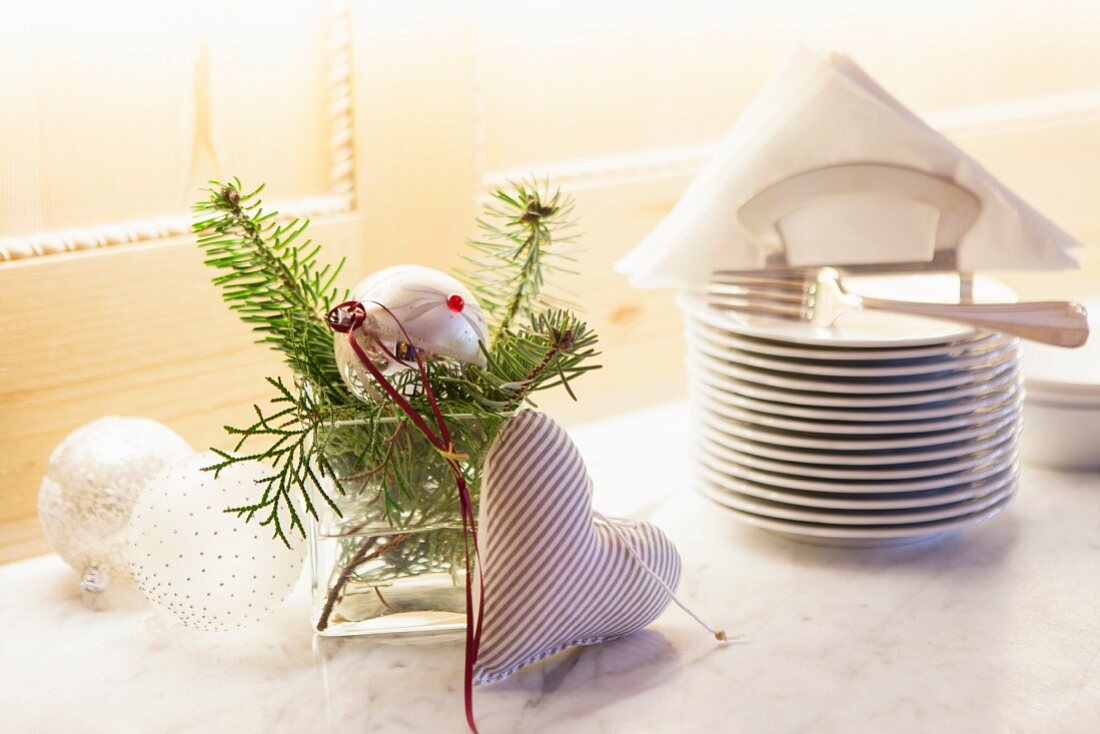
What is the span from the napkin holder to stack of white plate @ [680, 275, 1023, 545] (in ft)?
0.22

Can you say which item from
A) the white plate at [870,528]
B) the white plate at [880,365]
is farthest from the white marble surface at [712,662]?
the white plate at [880,365]

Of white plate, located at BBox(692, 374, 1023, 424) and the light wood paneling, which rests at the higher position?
the light wood paneling

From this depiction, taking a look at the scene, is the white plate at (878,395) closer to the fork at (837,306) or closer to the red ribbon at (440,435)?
the fork at (837,306)

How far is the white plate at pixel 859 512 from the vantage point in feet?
2.62

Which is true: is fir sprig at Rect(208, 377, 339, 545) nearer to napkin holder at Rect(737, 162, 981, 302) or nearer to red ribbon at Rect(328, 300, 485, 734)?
red ribbon at Rect(328, 300, 485, 734)

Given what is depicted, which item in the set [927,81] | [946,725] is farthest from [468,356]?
[927,81]

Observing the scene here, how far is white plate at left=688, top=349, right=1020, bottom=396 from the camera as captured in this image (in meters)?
0.79

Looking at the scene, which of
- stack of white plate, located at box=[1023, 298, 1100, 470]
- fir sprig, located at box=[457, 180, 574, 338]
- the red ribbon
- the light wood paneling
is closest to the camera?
the red ribbon

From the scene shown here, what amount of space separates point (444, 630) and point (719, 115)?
2.12 ft

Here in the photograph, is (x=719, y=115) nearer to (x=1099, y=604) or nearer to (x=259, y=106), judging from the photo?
(x=259, y=106)

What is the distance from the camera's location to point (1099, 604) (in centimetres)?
76

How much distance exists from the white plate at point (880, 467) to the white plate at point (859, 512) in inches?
0.9


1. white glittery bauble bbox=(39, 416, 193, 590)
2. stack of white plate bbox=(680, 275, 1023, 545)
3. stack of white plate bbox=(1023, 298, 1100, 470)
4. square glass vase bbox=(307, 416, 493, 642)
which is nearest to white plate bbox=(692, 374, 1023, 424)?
stack of white plate bbox=(680, 275, 1023, 545)

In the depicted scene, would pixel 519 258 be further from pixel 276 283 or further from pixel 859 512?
pixel 859 512
